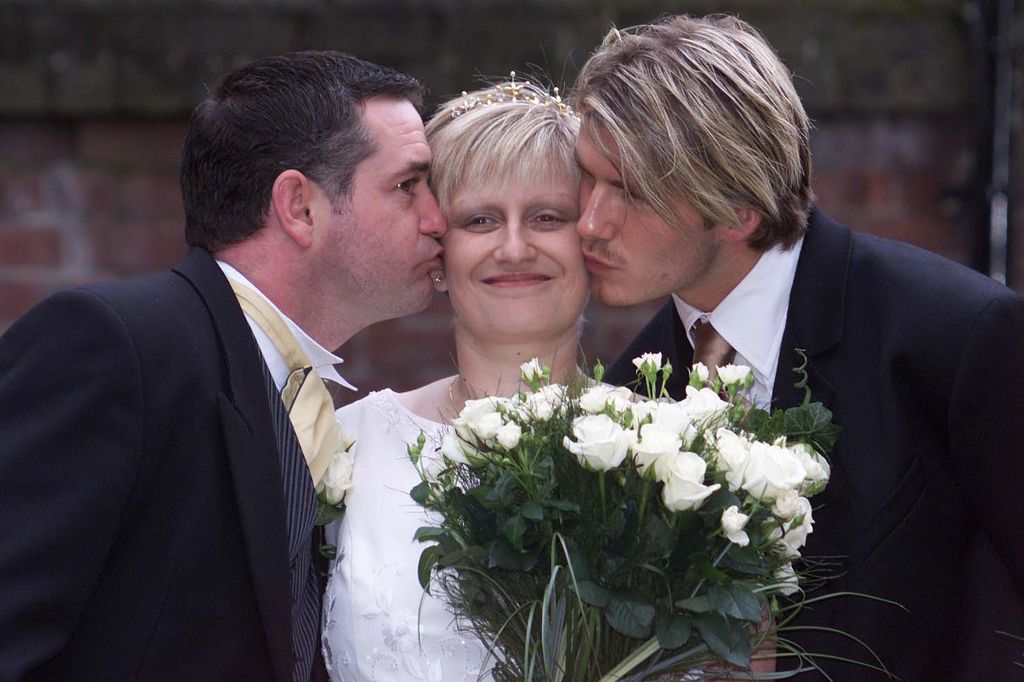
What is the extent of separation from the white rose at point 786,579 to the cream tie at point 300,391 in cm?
99

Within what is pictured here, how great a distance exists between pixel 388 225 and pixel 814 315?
3.14 feet

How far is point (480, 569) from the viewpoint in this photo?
2941 mm

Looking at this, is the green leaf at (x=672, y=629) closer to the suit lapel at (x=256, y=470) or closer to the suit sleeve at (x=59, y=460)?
the suit lapel at (x=256, y=470)

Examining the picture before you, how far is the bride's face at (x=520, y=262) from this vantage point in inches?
148

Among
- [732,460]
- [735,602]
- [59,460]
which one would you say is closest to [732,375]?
[732,460]

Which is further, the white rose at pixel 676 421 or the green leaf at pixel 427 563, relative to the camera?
the green leaf at pixel 427 563

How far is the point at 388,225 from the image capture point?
371 centimetres

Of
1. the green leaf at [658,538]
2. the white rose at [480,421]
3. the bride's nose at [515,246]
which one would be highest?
the bride's nose at [515,246]

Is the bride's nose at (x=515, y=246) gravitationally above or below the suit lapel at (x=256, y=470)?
above

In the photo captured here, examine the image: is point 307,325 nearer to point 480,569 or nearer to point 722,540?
point 480,569

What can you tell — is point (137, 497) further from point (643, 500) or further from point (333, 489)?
point (643, 500)

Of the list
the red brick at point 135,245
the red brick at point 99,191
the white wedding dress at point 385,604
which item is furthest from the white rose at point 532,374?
the red brick at point 99,191

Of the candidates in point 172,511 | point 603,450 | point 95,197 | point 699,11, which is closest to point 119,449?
point 172,511

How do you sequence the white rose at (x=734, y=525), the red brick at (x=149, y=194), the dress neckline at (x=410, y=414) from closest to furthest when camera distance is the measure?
the white rose at (x=734, y=525) < the dress neckline at (x=410, y=414) < the red brick at (x=149, y=194)
